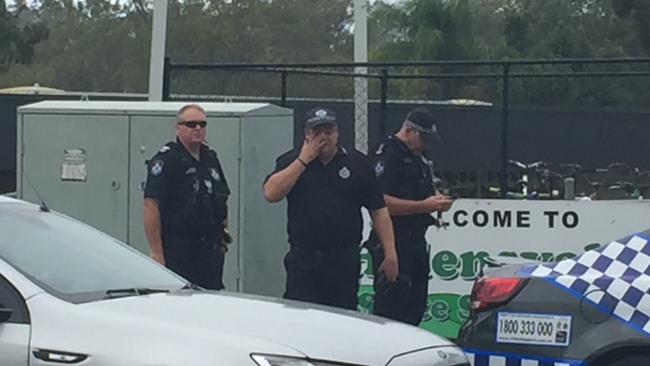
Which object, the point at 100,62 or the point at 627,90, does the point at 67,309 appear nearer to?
the point at 627,90

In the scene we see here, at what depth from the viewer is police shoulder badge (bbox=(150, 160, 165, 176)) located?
7722mm

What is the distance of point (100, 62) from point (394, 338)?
56.9 meters

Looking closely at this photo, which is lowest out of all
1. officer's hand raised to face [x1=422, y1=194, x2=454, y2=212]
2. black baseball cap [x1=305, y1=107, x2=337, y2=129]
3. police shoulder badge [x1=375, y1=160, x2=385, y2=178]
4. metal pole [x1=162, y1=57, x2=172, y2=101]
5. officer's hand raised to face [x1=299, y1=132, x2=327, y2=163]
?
officer's hand raised to face [x1=422, y1=194, x2=454, y2=212]

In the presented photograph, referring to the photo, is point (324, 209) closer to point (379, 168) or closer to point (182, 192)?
point (379, 168)

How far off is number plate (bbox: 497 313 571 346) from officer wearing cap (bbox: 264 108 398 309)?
5.16 ft

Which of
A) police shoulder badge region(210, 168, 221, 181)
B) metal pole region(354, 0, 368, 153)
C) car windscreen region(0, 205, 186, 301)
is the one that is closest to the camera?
car windscreen region(0, 205, 186, 301)

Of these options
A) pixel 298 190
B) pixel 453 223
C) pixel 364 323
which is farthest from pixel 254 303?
pixel 453 223

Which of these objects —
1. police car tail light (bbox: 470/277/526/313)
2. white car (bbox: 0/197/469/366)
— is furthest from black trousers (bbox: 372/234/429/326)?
white car (bbox: 0/197/469/366)

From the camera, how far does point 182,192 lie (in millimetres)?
7797

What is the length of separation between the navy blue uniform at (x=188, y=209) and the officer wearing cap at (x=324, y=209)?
0.45 metres

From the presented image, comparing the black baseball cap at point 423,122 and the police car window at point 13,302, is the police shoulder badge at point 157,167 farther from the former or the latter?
the police car window at point 13,302

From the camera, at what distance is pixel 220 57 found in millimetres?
57000

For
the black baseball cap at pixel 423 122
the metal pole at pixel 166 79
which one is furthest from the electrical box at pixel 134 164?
the black baseball cap at pixel 423 122

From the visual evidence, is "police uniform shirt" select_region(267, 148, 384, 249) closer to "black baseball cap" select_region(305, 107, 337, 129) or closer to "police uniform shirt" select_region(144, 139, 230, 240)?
"black baseball cap" select_region(305, 107, 337, 129)
